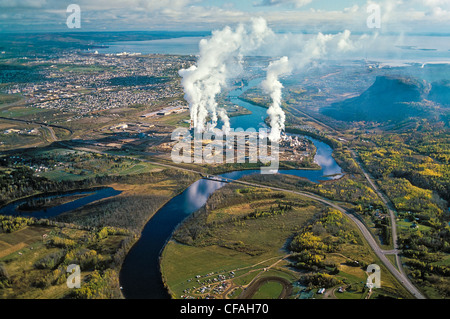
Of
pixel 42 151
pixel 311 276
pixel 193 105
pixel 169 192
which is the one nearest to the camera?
pixel 311 276

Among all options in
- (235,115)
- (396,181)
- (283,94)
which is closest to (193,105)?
(235,115)

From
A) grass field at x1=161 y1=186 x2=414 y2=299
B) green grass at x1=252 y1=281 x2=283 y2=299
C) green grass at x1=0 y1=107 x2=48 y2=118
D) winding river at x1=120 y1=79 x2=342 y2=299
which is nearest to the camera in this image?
green grass at x1=252 y1=281 x2=283 y2=299

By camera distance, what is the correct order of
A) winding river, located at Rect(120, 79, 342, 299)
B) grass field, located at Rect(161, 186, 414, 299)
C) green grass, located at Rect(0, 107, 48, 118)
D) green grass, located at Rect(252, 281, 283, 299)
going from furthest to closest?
1. green grass, located at Rect(0, 107, 48, 118)
2. winding river, located at Rect(120, 79, 342, 299)
3. grass field, located at Rect(161, 186, 414, 299)
4. green grass, located at Rect(252, 281, 283, 299)

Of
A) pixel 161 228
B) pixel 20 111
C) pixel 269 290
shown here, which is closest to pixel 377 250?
pixel 269 290

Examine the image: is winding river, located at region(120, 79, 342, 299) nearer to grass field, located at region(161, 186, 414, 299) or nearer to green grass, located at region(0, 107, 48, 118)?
grass field, located at region(161, 186, 414, 299)

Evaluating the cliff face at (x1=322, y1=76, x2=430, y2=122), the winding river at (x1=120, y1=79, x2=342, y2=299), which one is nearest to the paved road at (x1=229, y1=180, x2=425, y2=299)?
the winding river at (x1=120, y1=79, x2=342, y2=299)

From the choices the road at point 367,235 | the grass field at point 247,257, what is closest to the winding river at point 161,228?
the grass field at point 247,257

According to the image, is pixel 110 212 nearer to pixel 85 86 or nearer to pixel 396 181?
pixel 396 181

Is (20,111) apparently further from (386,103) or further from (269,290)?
(386,103)
